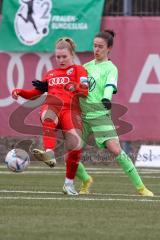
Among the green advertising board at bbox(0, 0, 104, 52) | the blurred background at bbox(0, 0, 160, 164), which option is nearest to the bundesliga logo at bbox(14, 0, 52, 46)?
the green advertising board at bbox(0, 0, 104, 52)

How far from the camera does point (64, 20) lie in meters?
19.0

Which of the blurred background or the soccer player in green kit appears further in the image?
the blurred background

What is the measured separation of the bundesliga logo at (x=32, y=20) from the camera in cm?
1902

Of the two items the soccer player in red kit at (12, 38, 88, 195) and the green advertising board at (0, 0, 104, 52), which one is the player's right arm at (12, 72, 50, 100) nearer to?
the soccer player in red kit at (12, 38, 88, 195)

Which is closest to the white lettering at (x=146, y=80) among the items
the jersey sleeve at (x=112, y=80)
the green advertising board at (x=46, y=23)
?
the green advertising board at (x=46, y=23)

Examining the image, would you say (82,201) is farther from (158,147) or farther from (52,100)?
(158,147)

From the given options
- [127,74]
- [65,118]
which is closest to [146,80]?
[127,74]

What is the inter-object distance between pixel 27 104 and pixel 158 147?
2637 mm

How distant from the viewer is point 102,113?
39.3 ft

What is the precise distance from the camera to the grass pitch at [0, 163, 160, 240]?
812cm

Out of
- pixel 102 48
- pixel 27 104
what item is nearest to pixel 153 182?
pixel 102 48

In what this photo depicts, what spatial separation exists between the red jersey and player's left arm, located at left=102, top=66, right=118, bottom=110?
0.32 m

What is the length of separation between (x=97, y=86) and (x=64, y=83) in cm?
58

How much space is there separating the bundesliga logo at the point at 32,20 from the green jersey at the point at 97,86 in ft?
22.7
